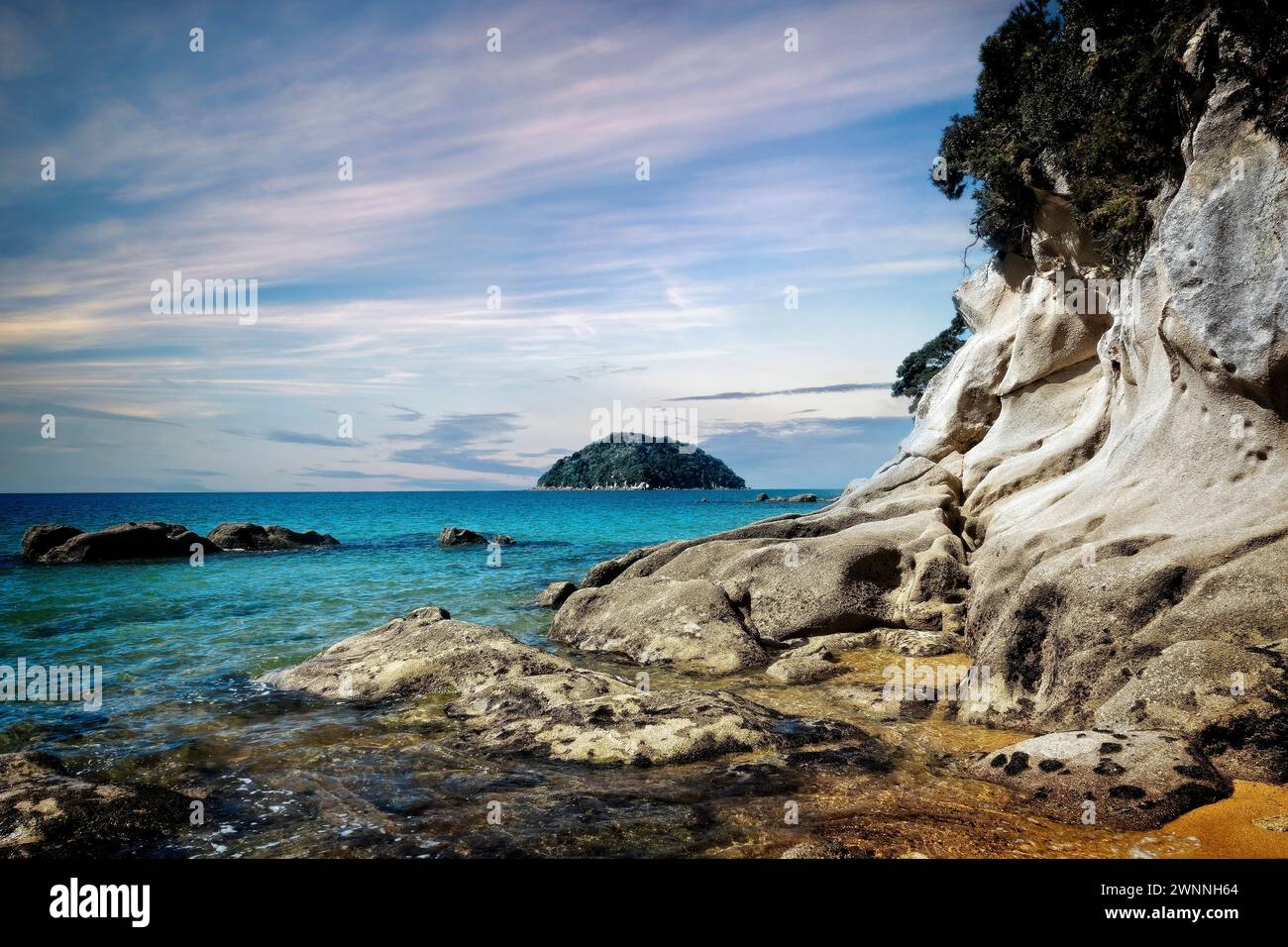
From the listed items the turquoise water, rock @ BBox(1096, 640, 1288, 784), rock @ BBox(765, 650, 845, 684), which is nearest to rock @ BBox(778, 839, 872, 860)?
the turquoise water

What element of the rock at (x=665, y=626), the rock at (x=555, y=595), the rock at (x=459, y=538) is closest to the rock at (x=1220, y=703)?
the rock at (x=665, y=626)

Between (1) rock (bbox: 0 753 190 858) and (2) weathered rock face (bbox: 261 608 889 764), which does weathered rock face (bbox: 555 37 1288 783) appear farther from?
(1) rock (bbox: 0 753 190 858)

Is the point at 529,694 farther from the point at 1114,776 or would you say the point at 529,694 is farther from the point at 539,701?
the point at 1114,776

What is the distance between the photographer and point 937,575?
16.6 meters

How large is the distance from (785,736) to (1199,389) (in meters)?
9.05

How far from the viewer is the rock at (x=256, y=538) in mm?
46656

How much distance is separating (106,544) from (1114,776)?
4674 centimetres

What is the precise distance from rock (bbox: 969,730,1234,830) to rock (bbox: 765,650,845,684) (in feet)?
16.5

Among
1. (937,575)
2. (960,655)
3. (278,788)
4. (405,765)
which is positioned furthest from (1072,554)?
(278,788)

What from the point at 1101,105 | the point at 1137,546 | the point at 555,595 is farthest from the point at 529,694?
the point at 1101,105

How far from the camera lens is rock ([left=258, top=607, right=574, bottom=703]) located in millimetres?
12656

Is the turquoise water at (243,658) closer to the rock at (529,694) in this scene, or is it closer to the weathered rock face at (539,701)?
the weathered rock face at (539,701)
